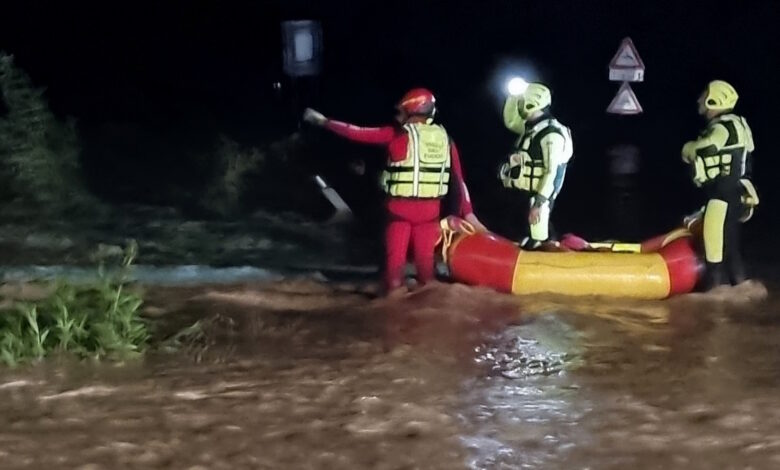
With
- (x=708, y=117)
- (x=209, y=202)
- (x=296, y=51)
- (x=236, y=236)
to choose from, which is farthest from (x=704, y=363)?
(x=209, y=202)

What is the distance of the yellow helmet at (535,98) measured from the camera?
841 cm

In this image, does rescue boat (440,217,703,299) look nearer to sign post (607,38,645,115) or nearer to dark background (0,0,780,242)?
sign post (607,38,645,115)

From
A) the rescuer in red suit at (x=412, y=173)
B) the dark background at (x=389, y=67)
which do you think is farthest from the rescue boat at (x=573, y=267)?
the dark background at (x=389, y=67)

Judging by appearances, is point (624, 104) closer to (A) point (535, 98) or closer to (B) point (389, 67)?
(A) point (535, 98)

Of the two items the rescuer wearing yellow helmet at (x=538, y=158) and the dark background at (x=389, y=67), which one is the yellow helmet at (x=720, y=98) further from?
the dark background at (x=389, y=67)

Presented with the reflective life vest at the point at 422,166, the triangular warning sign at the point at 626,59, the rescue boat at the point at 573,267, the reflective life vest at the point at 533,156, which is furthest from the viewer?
the triangular warning sign at the point at 626,59

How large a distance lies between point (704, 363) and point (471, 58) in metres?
12.7

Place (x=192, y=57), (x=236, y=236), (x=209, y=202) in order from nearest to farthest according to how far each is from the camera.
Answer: (x=236, y=236), (x=209, y=202), (x=192, y=57)

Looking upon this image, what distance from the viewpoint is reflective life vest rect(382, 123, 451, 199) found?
8.14 m

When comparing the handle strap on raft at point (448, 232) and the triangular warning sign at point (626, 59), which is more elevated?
the triangular warning sign at point (626, 59)

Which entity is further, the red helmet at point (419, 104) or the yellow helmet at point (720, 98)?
the yellow helmet at point (720, 98)

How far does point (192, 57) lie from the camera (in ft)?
58.9

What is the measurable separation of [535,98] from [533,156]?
1.32 ft

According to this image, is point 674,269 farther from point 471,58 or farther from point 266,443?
point 471,58
